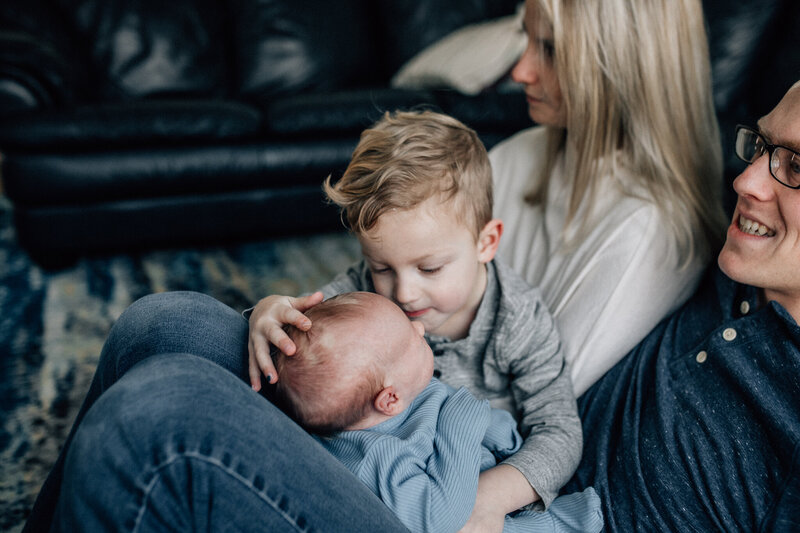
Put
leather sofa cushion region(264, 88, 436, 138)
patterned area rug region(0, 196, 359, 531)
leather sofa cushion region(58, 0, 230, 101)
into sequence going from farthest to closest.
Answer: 1. leather sofa cushion region(58, 0, 230, 101)
2. leather sofa cushion region(264, 88, 436, 138)
3. patterned area rug region(0, 196, 359, 531)

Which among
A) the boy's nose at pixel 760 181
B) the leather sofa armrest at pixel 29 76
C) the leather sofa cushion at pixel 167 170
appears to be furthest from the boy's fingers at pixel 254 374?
the leather sofa armrest at pixel 29 76

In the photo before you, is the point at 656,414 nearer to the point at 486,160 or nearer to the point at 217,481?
the point at 486,160

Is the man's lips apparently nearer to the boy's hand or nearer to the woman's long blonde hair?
the boy's hand

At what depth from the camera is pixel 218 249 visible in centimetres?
296

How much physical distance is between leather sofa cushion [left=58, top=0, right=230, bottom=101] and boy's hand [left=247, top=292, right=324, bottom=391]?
98.5 inches

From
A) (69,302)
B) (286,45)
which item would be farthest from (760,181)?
(286,45)

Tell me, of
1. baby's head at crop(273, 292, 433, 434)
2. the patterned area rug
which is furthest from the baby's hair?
the patterned area rug

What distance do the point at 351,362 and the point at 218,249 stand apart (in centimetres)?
217

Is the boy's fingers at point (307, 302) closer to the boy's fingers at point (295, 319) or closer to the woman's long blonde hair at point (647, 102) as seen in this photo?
the boy's fingers at point (295, 319)

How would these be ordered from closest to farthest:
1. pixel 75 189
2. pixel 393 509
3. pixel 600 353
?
pixel 393 509 < pixel 600 353 < pixel 75 189

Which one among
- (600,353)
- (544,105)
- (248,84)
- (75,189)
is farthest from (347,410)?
(248,84)

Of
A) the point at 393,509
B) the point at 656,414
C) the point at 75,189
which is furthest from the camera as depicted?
the point at 75,189

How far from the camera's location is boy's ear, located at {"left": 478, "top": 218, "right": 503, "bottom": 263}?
1170 millimetres

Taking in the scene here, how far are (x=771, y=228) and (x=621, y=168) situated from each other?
0.37 m
